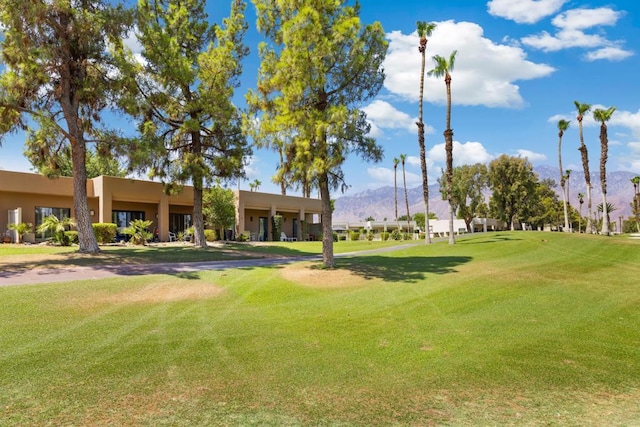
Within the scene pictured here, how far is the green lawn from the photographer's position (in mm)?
4625

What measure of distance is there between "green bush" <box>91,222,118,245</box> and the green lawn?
49.8 feet

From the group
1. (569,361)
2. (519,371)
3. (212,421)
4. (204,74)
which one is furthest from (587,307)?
(204,74)

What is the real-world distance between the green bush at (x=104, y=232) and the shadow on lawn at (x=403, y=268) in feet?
54.4

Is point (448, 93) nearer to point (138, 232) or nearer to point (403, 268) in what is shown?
point (403, 268)

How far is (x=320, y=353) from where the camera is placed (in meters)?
6.55

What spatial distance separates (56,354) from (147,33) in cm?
2118

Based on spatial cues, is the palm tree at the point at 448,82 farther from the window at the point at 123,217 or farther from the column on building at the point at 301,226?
the window at the point at 123,217

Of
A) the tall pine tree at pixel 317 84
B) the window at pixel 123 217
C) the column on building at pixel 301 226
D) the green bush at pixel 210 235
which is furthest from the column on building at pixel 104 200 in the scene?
the column on building at pixel 301 226

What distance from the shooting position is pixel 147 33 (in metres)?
22.7

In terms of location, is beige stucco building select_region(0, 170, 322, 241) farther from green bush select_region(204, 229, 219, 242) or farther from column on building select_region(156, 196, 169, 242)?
green bush select_region(204, 229, 219, 242)

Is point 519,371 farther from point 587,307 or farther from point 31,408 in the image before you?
point 31,408

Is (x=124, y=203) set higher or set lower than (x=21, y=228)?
higher

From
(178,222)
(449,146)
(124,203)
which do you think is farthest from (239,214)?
(449,146)

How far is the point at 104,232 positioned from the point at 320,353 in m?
23.3
